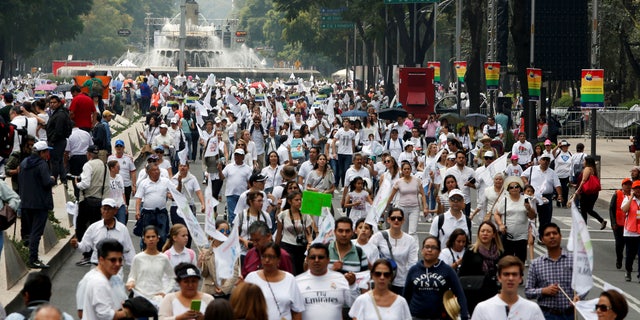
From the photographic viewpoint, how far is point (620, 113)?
5381 cm

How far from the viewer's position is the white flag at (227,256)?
12.1m

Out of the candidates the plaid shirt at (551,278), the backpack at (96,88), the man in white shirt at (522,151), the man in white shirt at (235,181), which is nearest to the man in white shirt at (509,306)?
the plaid shirt at (551,278)

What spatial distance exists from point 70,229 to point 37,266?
436 centimetres

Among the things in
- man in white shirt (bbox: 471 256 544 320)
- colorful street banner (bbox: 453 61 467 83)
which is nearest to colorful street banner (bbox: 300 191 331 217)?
man in white shirt (bbox: 471 256 544 320)

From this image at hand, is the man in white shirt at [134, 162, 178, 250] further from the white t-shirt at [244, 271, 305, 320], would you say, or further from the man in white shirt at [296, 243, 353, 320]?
the white t-shirt at [244, 271, 305, 320]

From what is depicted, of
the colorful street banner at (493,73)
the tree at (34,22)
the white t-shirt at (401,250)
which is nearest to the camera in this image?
the white t-shirt at (401,250)

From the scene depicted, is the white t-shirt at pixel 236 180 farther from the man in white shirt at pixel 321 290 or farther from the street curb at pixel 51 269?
the man in white shirt at pixel 321 290

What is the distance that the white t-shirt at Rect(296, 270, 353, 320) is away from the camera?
35.3 ft

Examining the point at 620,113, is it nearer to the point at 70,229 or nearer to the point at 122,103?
the point at 122,103

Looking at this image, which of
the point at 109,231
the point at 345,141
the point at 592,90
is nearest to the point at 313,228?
the point at 109,231

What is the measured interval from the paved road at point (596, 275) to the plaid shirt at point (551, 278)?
169 inches

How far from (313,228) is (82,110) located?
13.4 m

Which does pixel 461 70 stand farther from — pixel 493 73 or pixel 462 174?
pixel 462 174

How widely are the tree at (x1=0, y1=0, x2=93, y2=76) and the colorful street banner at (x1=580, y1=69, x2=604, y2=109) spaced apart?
4323cm
